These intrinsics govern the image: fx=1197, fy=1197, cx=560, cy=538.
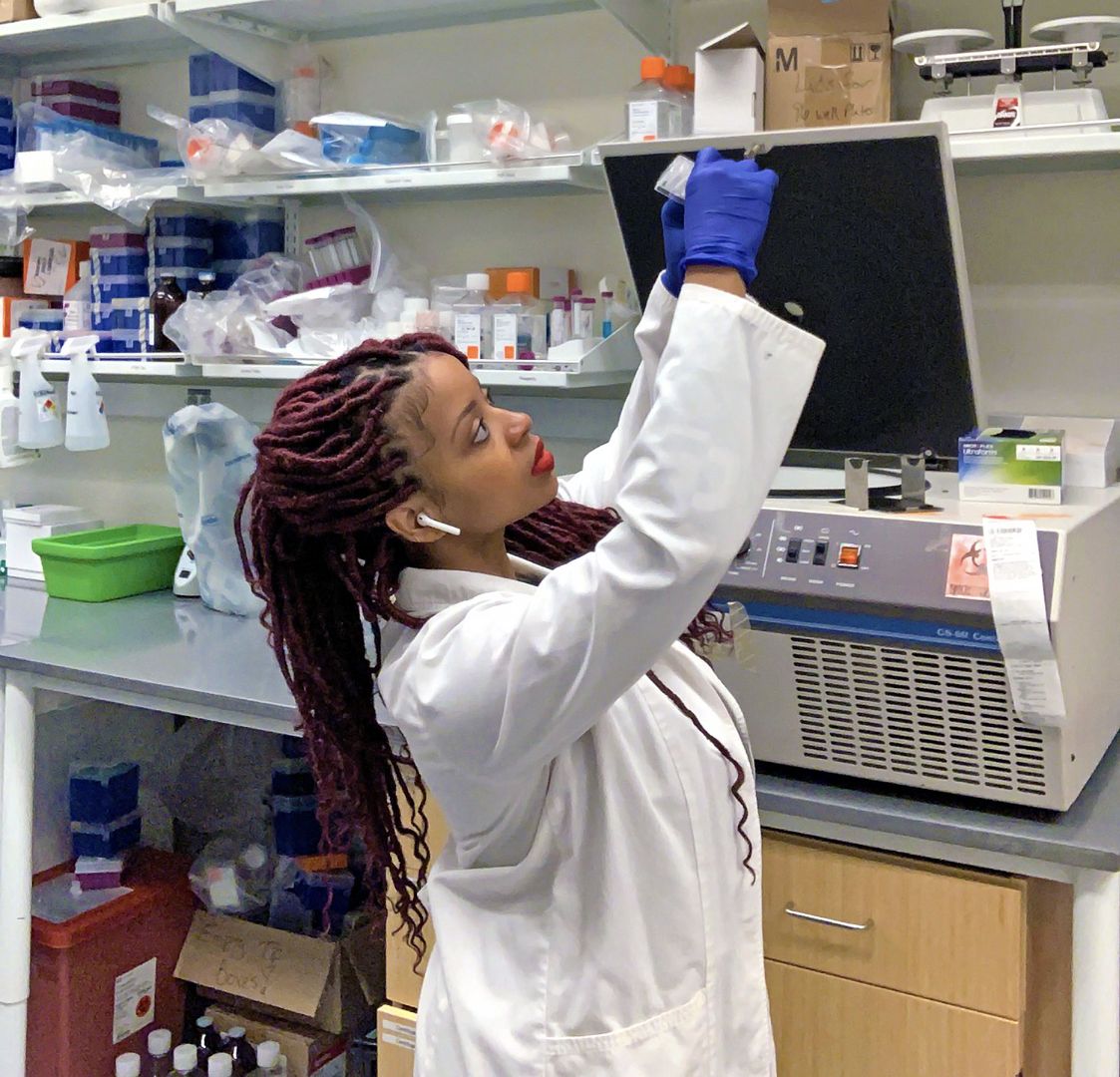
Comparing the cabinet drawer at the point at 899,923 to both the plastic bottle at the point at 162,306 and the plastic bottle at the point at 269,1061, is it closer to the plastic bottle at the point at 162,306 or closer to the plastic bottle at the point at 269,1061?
the plastic bottle at the point at 269,1061

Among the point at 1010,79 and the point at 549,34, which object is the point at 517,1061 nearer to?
the point at 1010,79

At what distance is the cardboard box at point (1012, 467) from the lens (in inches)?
54.5

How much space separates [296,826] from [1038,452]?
1.55 metres

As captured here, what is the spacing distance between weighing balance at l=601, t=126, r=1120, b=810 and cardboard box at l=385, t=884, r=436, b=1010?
23.1 inches

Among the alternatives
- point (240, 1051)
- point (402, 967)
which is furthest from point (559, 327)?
point (240, 1051)

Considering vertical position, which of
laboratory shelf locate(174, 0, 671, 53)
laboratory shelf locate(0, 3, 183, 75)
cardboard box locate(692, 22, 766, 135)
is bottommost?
cardboard box locate(692, 22, 766, 135)

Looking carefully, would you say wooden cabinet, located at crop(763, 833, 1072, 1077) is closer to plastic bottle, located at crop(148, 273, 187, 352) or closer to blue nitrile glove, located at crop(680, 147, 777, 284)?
blue nitrile glove, located at crop(680, 147, 777, 284)

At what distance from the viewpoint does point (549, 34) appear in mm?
2205

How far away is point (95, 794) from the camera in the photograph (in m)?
2.18

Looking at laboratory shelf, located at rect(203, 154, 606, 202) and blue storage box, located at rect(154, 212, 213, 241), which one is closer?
laboratory shelf, located at rect(203, 154, 606, 202)

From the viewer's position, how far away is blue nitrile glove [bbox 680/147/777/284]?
873 millimetres

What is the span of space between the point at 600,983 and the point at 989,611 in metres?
0.55

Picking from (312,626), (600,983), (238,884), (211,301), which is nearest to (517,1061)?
(600,983)

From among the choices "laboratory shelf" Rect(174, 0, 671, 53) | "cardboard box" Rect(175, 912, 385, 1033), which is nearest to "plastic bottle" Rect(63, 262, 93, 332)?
"laboratory shelf" Rect(174, 0, 671, 53)
